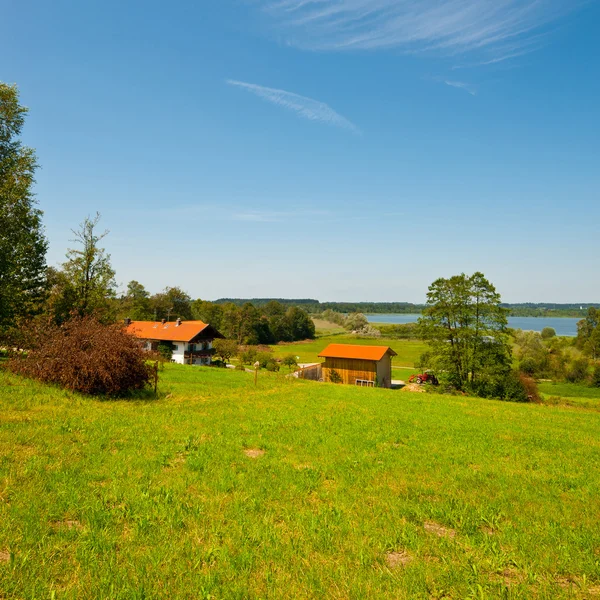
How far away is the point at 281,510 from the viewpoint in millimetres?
6621

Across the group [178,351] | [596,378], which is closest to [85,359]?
[178,351]

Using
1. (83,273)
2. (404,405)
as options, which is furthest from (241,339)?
(404,405)

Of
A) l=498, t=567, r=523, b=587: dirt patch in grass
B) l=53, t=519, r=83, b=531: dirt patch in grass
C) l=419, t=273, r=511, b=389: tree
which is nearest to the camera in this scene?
l=498, t=567, r=523, b=587: dirt patch in grass

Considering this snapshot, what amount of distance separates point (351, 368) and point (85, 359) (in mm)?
37202

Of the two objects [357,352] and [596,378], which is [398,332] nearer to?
[596,378]

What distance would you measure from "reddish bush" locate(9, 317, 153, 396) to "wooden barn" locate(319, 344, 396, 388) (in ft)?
113

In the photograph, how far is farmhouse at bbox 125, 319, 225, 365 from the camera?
54062 mm

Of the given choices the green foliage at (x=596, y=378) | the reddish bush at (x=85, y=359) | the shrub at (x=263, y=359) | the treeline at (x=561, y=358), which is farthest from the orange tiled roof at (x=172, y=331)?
the green foliage at (x=596, y=378)

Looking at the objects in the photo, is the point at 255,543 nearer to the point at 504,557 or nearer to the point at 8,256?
the point at 504,557

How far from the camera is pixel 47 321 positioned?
17.0 meters

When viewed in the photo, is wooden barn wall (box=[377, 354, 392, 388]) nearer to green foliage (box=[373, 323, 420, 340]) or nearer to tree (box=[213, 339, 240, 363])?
tree (box=[213, 339, 240, 363])

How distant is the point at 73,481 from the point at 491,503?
27.3ft

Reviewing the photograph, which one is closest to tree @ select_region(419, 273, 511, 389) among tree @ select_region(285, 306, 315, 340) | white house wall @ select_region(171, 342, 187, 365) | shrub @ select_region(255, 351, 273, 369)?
shrub @ select_region(255, 351, 273, 369)

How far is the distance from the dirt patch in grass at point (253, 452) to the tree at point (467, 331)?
3224 centimetres
